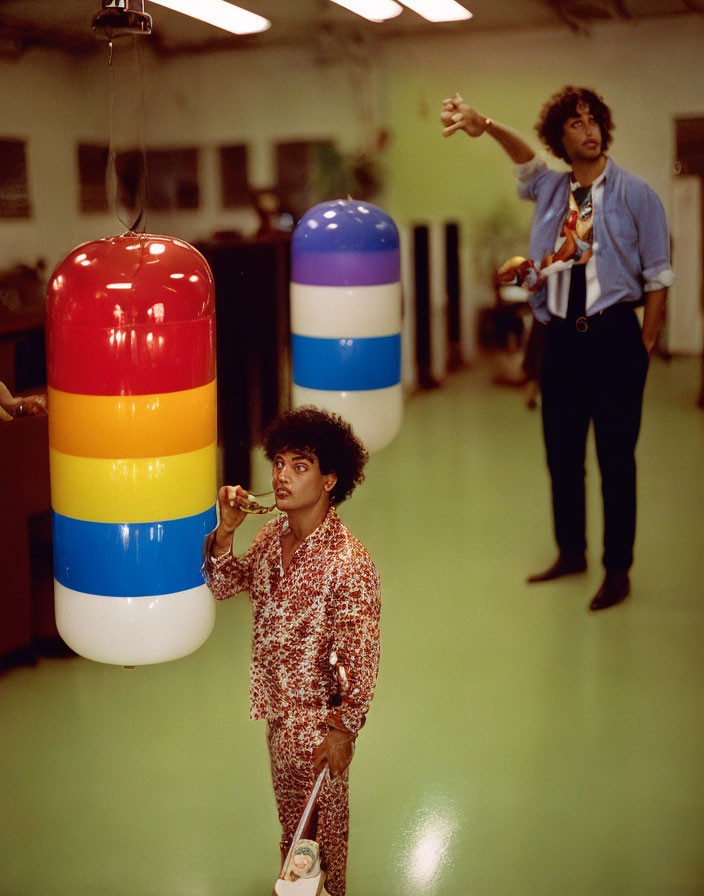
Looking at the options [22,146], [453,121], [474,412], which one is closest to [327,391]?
[453,121]

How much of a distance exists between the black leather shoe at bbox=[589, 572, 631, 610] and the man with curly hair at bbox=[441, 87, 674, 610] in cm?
14

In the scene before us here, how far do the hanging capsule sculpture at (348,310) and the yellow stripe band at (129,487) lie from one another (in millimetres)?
951

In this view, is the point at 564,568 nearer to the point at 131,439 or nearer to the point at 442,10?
the point at 442,10

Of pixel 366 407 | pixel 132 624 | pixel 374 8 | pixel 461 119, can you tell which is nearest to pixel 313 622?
pixel 132 624

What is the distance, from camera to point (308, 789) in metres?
1.82

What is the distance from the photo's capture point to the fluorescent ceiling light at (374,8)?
3.60m

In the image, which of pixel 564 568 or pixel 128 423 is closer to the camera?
pixel 128 423

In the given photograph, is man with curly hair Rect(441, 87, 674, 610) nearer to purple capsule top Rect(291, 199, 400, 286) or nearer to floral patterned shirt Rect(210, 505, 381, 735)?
purple capsule top Rect(291, 199, 400, 286)

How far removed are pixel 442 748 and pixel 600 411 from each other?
1103mm

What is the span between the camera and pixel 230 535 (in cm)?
179

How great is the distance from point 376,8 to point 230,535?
2441mm

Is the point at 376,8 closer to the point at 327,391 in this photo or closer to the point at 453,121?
the point at 453,121

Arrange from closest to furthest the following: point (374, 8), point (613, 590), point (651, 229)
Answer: point (651, 229)
point (613, 590)
point (374, 8)

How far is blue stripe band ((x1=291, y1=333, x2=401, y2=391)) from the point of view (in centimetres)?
267
